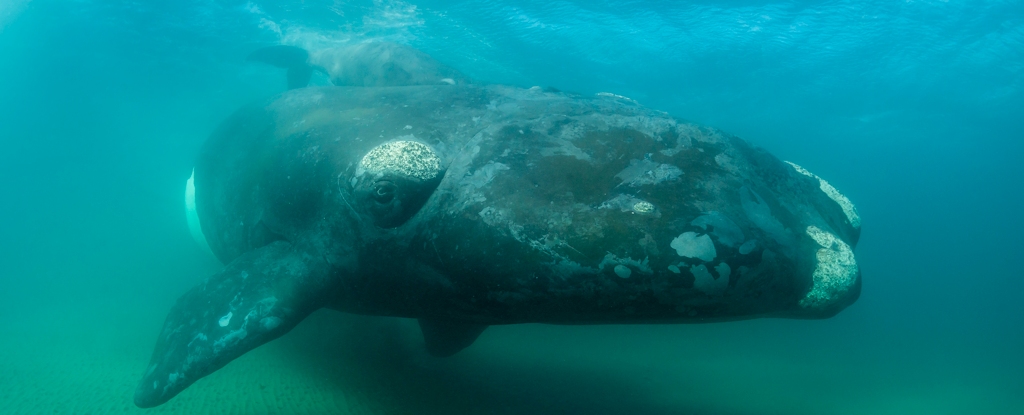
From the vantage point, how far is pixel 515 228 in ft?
12.7

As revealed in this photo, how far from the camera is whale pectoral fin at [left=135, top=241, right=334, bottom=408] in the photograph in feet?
14.4

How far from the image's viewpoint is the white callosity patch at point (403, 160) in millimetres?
4328

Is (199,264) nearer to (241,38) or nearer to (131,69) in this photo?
(241,38)

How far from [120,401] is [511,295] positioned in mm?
7516

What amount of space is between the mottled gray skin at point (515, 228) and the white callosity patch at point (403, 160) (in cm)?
9

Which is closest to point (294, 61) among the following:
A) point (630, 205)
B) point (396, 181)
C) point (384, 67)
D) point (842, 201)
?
point (384, 67)

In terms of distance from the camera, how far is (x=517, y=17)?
26.7 meters

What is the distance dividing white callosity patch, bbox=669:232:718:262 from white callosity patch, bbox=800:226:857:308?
116 centimetres

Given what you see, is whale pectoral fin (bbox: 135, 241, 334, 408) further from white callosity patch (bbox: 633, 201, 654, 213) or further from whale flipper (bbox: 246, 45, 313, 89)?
whale flipper (bbox: 246, 45, 313, 89)

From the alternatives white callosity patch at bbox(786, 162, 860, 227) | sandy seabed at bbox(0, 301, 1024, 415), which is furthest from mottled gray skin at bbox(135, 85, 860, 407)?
sandy seabed at bbox(0, 301, 1024, 415)

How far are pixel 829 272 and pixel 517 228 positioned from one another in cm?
283

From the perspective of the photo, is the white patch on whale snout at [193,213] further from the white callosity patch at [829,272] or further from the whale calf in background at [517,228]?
the white callosity patch at [829,272]

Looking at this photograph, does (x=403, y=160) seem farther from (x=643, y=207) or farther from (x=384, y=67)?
(x=384, y=67)

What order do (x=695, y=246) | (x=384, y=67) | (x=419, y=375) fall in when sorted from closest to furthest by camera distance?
(x=695, y=246) → (x=419, y=375) → (x=384, y=67)
